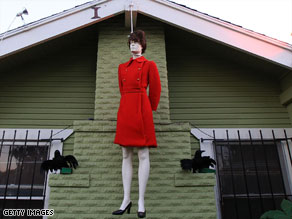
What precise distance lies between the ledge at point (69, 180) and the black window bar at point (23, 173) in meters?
0.73

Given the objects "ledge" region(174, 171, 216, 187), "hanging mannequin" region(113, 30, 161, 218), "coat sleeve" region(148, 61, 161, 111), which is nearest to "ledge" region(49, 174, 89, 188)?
"hanging mannequin" region(113, 30, 161, 218)

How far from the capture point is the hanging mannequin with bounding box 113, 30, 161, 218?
2.50 meters

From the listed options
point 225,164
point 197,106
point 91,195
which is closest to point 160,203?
point 91,195

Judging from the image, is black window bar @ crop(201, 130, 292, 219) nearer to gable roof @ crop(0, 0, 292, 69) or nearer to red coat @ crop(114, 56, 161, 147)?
gable roof @ crop(0, 0, 292, 69)

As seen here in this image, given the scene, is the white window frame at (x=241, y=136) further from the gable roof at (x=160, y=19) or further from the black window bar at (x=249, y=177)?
the gable roof at (x=160, y=19)

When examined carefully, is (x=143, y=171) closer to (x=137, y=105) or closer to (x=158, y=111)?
(x=137, y=105)

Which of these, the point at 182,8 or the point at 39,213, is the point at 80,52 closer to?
the point at 182,8

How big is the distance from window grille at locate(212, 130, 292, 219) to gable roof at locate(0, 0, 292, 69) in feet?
4.39

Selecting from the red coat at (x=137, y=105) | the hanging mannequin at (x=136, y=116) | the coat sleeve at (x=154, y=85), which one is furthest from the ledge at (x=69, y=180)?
the coat sleeve at (x=154, y=85)

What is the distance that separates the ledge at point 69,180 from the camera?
9.62ft

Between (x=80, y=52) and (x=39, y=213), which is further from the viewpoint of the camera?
(x=80, y=52)

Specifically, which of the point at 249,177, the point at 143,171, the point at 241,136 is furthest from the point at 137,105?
the point at 249,177

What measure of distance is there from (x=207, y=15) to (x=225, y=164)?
7.86 ft

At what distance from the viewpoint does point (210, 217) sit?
2.90 m
